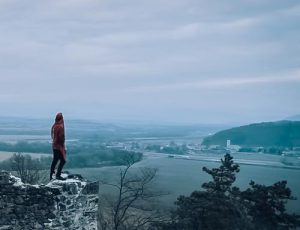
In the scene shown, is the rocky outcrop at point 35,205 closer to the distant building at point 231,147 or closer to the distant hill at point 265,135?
the distant hill at point 265,135

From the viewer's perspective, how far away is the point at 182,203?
66.2 feet

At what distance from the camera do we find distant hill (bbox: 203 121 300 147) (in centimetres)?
4962

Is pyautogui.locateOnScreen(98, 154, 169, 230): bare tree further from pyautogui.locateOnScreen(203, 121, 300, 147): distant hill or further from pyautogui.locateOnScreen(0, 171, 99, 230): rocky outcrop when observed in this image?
pyautogui.locateOnScreen(203, 121, 300, 147): distant hill

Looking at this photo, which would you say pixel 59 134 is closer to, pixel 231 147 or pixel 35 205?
pixel 35 205

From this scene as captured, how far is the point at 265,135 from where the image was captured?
52.8m

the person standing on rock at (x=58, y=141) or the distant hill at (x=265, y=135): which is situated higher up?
the distant hill at (x=265, y=135)

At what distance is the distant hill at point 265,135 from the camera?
163 ft

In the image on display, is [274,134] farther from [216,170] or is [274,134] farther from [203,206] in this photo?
[203,206]

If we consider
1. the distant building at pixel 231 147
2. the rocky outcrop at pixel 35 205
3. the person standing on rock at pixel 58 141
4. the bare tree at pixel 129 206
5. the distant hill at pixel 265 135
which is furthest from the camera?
the distant building at pixel 231 147

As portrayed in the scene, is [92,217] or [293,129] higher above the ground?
[293,129]

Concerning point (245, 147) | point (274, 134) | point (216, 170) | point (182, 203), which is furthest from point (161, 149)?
point (182, 203)

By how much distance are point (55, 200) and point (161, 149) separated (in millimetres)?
44114

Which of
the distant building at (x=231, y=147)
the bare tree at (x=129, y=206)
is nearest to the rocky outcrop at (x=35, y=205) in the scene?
the bare tree at (x=129, y=206)

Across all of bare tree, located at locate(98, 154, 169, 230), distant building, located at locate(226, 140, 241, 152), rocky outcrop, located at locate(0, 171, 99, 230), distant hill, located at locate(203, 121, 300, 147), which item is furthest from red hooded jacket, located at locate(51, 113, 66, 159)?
distant building, located at locate(226, 140, 241, 152)
